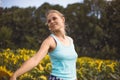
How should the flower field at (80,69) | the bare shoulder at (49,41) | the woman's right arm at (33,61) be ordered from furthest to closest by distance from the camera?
1. the flower field at (80,69)
2. the bare shoulder at (49,41)
3. the woman's right arm at (33,61)

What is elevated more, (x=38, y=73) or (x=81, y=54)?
(x=38, y=73)

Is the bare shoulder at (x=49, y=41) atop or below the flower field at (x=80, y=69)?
atop

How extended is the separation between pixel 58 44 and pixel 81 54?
1927 cm

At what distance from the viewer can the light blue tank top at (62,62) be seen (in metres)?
2.21

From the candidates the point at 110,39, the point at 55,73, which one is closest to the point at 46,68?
the point at 55,73

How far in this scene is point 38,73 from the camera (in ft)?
17.9

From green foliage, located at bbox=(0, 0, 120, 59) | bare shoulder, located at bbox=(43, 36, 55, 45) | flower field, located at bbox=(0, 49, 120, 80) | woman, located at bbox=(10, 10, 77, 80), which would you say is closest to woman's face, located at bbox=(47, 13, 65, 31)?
woman, located at bbox=(10, 10, 77, 80)

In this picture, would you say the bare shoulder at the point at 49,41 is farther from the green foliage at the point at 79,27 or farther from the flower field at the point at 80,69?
the green foliage at the point at 79,27

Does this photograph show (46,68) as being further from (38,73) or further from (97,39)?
(97,39)

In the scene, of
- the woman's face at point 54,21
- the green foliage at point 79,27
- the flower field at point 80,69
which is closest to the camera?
the woman's face at point 54,21

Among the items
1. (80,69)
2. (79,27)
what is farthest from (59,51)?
(79,27)

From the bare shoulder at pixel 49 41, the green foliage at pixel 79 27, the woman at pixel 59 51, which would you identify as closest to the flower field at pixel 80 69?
the woman at pixel 59 51

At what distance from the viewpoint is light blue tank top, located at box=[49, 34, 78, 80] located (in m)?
2.21

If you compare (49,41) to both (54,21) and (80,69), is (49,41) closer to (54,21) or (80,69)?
(54,21)
